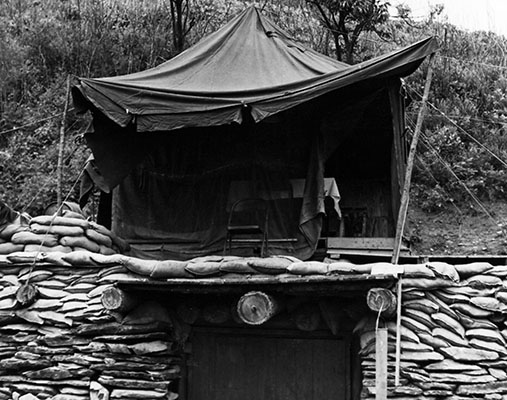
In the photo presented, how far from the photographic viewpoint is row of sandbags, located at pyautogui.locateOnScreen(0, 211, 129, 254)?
7422mm

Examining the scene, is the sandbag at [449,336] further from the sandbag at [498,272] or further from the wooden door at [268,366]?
the wooden door at [268,366]

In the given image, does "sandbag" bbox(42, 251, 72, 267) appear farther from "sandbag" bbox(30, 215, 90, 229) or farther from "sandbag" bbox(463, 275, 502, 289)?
"sandbag" bbox(463, 275, 502, 289)

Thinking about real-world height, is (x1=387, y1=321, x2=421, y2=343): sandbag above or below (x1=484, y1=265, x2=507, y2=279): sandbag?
below

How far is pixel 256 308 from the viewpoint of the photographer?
6551mm

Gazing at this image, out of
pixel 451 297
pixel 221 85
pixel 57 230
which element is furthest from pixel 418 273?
pixel 57 230

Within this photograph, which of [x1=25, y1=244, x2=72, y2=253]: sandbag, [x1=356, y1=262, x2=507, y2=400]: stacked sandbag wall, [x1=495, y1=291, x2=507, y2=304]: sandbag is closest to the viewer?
[x1=356, y1=262, x2=507, y2=400]: stacked sandbag wall

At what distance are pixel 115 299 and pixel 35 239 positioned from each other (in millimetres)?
1331

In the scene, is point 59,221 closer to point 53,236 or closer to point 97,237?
point 53,236

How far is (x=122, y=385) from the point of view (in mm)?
6734

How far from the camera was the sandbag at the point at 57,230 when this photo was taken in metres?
7.47

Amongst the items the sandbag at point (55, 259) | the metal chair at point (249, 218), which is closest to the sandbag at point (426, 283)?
the metal chair at point (249, 218)

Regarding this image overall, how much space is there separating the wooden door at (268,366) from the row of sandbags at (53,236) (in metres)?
1.60

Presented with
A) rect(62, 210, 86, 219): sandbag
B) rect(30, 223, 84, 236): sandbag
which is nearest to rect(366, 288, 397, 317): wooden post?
rect(30, 223, 84, 236): sandbag

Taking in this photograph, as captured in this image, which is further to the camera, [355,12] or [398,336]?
[355,12]
